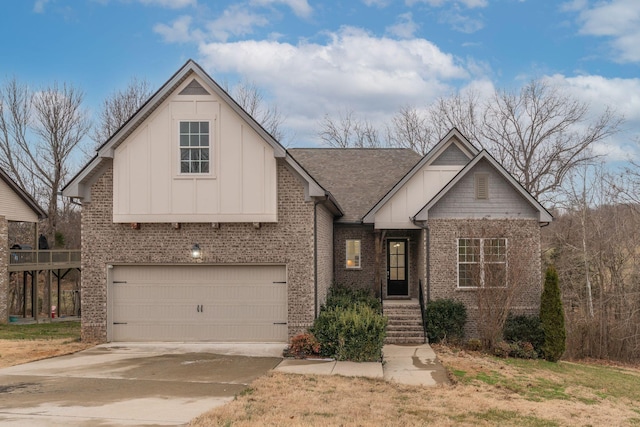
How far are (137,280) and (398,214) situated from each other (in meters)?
8.72

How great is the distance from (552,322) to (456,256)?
11.2 feet

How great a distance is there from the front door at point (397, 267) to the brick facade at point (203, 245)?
21.9 ft

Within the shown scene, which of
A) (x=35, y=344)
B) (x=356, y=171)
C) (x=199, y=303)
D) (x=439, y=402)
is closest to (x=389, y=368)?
(x=439, y=402)

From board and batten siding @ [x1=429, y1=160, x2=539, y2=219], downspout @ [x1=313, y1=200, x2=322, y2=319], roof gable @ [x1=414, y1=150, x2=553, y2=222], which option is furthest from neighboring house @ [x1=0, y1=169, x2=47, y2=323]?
board and batten siding @ [x1=429, y1=160, x2=539, y2=219]

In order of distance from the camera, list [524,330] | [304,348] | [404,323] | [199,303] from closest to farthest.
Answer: [304,348]
[199,303]
[524,330]
[404,323]

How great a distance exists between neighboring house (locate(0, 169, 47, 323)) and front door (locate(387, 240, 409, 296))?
1666 cm

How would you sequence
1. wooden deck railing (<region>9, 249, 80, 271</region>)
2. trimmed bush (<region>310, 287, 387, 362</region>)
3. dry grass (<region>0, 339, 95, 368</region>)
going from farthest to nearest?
wooden deck railing (<region>9, 249, 80, 271</region>) → trimmed bush (<region>310, 287, 387, 362</region>) → dry grass (<region>0, 339, 95, 368</region>)

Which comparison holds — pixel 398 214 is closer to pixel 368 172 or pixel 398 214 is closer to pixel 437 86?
pixel 368 172

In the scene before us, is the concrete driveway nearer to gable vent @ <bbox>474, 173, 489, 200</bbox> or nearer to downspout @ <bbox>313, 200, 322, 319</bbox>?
downspout @ <bbox>313, 200, 322, 319</bbox>

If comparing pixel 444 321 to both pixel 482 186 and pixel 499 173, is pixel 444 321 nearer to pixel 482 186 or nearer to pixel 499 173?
pixel 482 186

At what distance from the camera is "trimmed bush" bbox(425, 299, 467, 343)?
17.8 metres

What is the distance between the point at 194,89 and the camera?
15.6 meters

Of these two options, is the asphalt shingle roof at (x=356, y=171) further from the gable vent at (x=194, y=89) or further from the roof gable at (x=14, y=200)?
the roof gable at (x=14, y=200)

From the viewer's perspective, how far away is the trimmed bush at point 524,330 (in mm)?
17562
